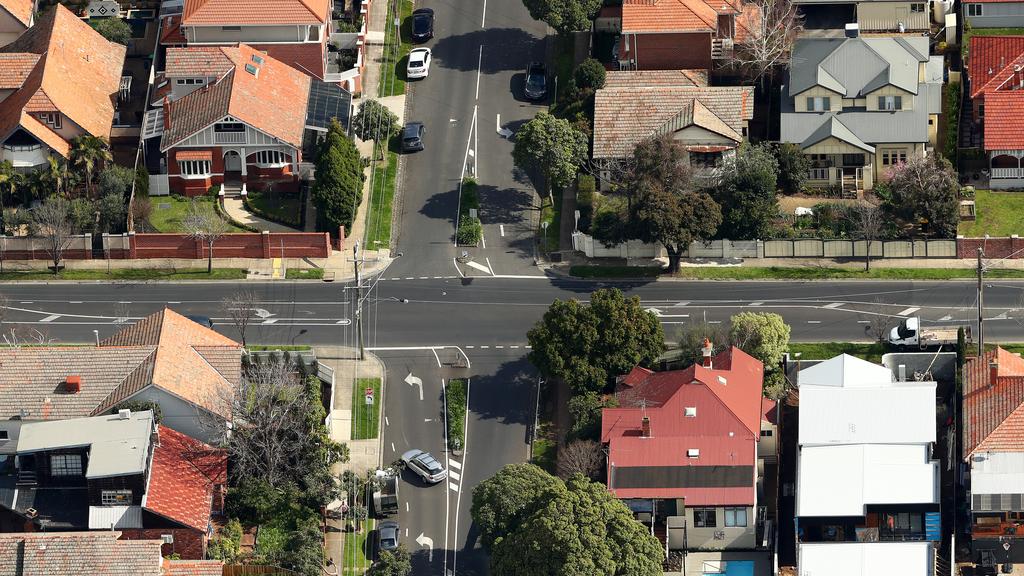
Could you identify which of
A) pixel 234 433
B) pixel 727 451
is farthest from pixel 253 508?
pixel 727 451

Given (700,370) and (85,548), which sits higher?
(700,370)

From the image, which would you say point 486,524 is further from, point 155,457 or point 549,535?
point 155,457

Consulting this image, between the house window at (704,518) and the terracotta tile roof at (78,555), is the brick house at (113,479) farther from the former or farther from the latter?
the house window at (704,518)

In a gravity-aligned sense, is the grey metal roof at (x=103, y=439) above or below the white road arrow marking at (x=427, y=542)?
above

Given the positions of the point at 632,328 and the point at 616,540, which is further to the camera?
the point at 632,328

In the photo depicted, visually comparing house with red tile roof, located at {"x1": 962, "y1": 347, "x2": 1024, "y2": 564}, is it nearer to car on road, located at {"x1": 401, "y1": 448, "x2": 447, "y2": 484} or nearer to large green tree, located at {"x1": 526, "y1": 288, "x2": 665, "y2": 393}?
large green tree, located at {"x1": 526, "y1": 288, "x2": 665, "y2": 393}

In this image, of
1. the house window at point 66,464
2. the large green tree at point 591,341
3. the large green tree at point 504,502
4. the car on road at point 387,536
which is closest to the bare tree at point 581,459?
the large green tree at point 504,502
